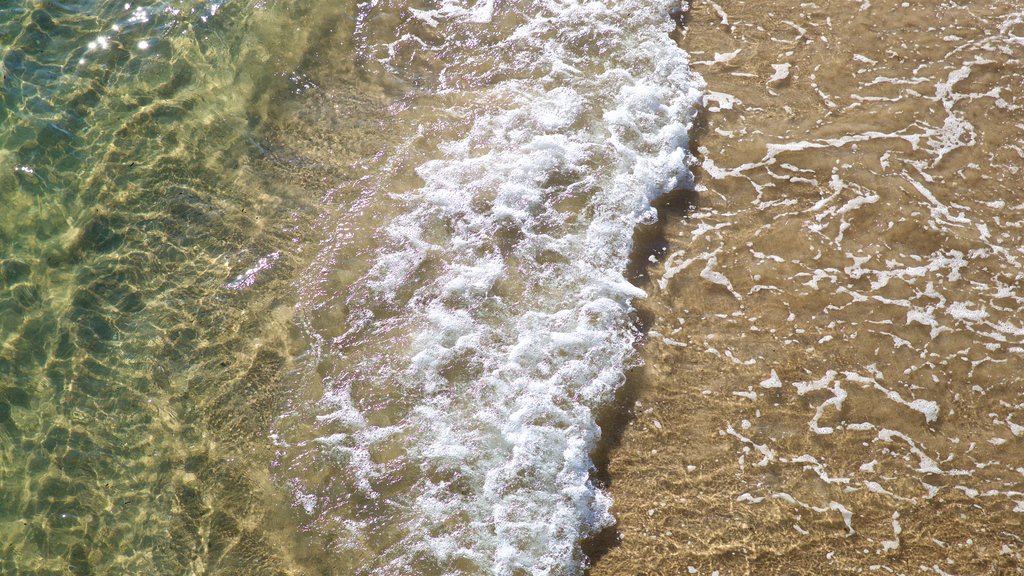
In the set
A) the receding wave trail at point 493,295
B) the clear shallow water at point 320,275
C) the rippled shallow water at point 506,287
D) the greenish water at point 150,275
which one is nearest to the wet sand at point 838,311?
the rippled shallow water at point 506,287

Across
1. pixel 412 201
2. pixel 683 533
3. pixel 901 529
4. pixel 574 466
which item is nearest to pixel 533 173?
pixel 412 201

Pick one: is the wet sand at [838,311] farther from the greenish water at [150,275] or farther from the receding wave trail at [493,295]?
the greenish water at [150,275]

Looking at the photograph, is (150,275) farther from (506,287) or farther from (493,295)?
(506,287)

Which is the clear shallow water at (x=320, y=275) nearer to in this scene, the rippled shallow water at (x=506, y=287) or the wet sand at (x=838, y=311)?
the rippled shallow water at (x=506, y=287)

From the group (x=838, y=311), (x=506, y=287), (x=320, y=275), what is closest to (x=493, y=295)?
(x=506, y=287)

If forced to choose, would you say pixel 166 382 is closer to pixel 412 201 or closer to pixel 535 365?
pixel 412 201

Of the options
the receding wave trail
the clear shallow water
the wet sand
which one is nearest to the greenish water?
the clear shallow water
